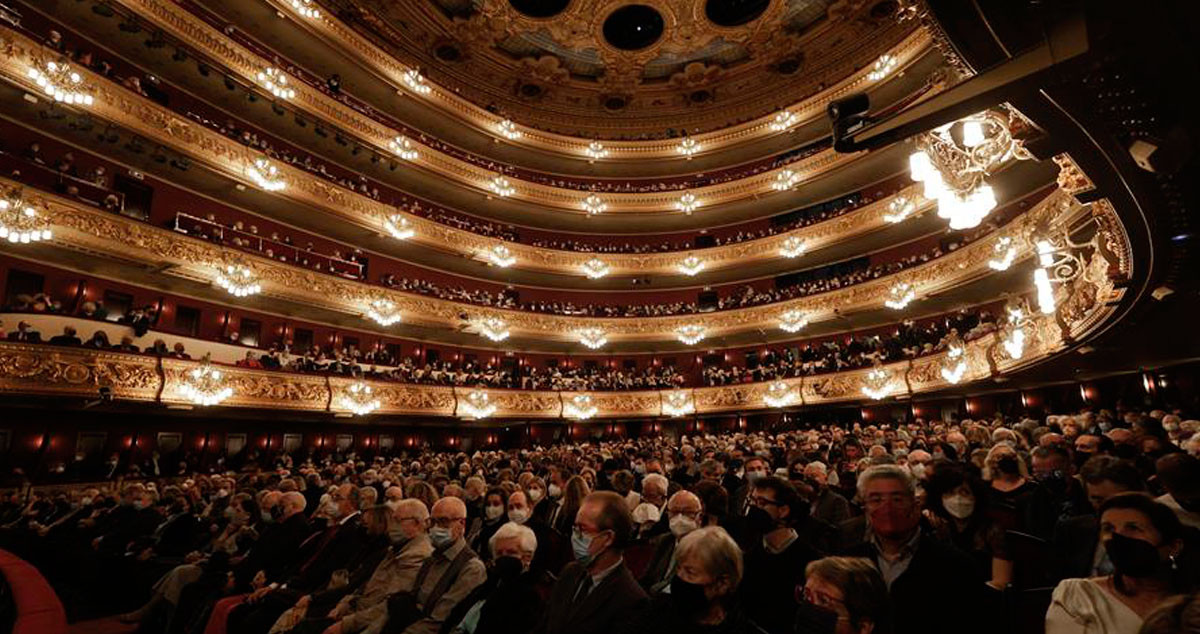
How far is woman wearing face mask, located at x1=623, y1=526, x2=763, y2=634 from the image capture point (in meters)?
2.08

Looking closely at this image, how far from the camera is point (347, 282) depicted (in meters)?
17.6

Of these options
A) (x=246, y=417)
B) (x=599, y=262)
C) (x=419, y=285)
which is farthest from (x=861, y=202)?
(x=246, y=417)

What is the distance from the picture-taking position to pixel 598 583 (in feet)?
8.64

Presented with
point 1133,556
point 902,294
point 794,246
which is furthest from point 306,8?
point 1133,556

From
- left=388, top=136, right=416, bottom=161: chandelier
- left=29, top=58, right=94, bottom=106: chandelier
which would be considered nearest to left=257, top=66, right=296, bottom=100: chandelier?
left=388, top=136, right=416, bottom=161: chandelier

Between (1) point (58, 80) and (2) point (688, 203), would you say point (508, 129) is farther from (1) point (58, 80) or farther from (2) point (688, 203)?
(1) point (58, 80)

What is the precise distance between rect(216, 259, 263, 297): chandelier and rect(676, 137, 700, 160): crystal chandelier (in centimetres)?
1941

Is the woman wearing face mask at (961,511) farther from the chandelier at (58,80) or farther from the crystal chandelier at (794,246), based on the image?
the crystal chandelier at (794,246)

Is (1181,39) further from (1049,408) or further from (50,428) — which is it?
(50,428)

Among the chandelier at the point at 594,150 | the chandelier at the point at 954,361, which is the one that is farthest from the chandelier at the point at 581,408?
the chandelier at the point at 954,361

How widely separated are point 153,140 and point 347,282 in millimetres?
5885

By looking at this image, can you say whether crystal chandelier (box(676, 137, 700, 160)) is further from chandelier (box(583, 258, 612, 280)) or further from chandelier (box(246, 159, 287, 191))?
chandelier (box(246, 159, 287, 191))

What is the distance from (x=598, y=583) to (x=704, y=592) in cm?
71

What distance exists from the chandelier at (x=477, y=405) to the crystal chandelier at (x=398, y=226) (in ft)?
19.4
